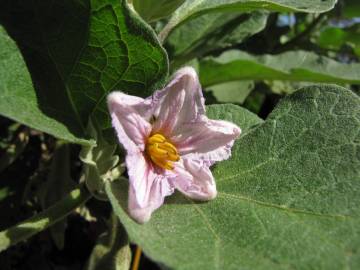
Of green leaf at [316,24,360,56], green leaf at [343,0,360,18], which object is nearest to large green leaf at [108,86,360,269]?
green leaf at [343,0,360,18]

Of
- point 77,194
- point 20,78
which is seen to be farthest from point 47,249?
point 20,78

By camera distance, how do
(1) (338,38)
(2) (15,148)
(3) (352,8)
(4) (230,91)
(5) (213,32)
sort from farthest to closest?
(1) (338,38) < (3) (352,8) < (4) (230,91) < (5) (213,32) < (2) (15,148)

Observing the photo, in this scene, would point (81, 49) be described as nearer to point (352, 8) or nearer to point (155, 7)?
point (155, 7)

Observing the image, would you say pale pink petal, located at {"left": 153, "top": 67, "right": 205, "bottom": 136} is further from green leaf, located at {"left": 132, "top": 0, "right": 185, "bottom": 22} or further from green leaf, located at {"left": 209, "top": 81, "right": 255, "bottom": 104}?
green leaf, located at {"left": 209, "top": 81, "right": 255, "bottom": 104}

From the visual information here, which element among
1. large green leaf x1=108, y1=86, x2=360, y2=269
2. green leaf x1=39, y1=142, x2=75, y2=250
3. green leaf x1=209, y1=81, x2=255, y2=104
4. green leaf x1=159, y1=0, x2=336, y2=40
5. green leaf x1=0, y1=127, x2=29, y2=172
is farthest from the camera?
green leaf x1=209, y1=81, x2=255, y2=104

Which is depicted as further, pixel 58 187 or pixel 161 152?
pixel 58 187

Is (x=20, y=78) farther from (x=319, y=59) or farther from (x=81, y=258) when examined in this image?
(x=319, y=59)

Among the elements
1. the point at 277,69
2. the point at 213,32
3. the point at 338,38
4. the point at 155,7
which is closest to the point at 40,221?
the point at 155,7
